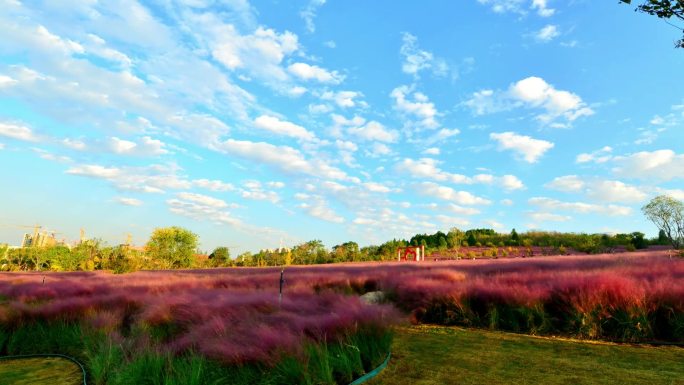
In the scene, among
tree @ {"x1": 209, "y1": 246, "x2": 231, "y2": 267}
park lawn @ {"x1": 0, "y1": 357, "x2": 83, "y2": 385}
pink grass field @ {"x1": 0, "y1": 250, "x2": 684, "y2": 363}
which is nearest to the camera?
→ pink grass field @ {"x1": 0, "y1": 250, "x2": 684, "y2": 363}

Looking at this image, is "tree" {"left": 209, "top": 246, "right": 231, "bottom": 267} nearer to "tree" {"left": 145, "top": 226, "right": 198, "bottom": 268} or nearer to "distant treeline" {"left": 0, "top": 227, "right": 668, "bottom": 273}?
"distant treeline" {"left": 0, "top": 227, "right": 668, "bottom": 273}

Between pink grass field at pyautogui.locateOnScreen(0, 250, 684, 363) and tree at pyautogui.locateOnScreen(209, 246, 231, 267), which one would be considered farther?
tree at pyautogui.locateOnScreen(209, 246, 231, 267)

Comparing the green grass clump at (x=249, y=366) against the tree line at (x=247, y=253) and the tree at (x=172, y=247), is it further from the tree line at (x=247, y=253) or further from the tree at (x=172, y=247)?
the tree at (x=172, y=247)

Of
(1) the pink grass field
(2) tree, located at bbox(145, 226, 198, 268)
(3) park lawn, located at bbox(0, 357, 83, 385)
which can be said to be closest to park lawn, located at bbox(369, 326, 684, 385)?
(1) the pink grass field

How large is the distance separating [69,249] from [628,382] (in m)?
39.4

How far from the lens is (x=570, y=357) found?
3.35 meters

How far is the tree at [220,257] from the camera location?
39266mm

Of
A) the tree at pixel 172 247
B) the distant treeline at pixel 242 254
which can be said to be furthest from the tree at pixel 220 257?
the tree at pixel 172 247

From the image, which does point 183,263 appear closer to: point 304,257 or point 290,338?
point 304,257

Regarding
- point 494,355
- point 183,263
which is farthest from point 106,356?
point 183,263

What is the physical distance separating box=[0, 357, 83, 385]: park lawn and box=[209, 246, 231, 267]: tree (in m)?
35.2

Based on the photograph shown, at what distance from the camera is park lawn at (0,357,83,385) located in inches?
157

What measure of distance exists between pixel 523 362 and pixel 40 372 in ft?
17.3

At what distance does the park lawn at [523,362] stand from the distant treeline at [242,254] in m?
28.8
